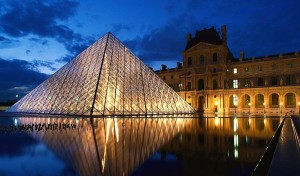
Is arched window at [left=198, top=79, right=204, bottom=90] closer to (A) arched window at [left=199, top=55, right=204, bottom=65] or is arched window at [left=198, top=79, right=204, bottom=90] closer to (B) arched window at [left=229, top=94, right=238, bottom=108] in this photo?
(A) arched window at [left=199, top=55, right=204, bottom=65]

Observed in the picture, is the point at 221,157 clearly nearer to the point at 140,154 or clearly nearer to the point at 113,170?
the point at 140,154

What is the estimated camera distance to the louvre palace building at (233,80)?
40812 mm

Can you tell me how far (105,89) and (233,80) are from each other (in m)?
29.1

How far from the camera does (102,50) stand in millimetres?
28703

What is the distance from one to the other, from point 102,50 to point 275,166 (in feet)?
84.7

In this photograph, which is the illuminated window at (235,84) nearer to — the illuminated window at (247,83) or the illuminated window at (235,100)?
the illuminated window at (247,83)

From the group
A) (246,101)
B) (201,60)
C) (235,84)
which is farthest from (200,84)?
(246,101)

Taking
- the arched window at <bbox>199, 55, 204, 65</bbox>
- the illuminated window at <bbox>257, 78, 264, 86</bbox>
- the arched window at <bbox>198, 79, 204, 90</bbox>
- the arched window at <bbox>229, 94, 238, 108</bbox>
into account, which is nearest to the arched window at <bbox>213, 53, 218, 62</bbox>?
the arched window at <bbox>199, 55, 204, 65</bbox>

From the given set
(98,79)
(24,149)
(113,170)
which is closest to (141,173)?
(113,170)

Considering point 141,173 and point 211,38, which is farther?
point 211,38

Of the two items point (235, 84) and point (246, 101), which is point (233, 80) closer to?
point (235, 84)

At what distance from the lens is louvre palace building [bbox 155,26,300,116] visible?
4081 cm

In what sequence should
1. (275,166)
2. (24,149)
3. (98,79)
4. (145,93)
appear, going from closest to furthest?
(275,166) < (24,149) < (98,79) < (145,93)

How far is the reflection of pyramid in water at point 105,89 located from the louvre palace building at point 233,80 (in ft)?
46.1
